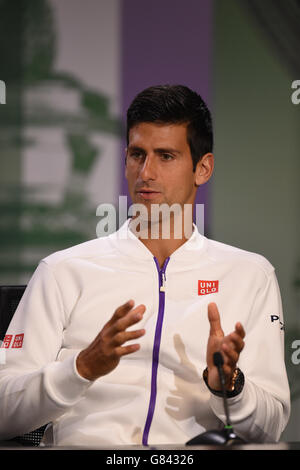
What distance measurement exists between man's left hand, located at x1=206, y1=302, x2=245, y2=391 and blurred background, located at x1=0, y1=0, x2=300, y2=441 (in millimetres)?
961

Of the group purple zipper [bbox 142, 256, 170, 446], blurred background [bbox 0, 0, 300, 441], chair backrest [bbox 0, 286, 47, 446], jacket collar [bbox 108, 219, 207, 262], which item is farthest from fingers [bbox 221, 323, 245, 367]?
blurred background [bbox 0, 0, 300, 441]

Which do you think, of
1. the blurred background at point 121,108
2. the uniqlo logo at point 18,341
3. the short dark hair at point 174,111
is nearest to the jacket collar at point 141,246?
the short dark hair at point 174,111

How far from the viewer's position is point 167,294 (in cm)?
152

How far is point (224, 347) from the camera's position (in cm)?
120

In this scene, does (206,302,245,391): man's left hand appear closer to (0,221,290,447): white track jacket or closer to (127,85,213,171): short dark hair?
(0,221,290,447): white track jacket

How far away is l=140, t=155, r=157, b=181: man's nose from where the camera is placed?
1525mm

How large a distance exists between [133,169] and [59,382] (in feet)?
1.89

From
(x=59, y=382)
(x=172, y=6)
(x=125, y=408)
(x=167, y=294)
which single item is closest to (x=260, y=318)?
(x=167, y=294)

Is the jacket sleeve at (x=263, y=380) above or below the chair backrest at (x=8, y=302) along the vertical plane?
below

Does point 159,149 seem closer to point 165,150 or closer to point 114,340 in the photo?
point 165,150

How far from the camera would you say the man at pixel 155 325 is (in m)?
1.35

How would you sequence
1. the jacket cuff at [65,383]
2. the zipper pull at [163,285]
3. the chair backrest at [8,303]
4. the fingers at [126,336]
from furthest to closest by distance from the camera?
the chair backrest at [8,303], the zipper pull at [163,285], the jacket cuff at [65,383], the fingers at [126,336]

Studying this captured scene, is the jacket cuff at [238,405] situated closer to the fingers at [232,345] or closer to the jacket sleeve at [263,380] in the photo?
the jacket sleeve at [263,380]

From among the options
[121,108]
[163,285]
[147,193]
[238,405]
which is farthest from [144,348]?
[121,108]
